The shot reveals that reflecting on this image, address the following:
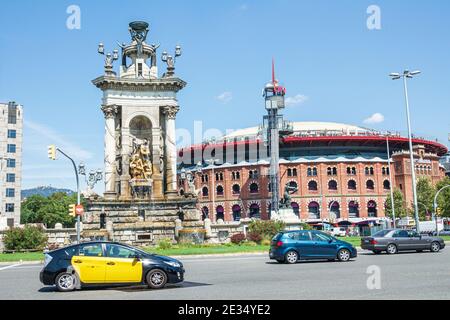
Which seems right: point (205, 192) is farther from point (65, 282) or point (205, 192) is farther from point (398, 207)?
point (65, 282)

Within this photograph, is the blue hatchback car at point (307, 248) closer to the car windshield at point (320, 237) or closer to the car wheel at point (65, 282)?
the car windshield at point (320, 237)

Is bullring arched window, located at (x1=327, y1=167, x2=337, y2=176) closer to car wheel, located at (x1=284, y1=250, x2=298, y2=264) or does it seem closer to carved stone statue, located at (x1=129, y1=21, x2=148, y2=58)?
carved stone statue, located at (x1=129, y1=21, x2=148, y2=58)

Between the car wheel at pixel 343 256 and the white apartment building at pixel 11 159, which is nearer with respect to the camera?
the car wheel at pixel 343 256

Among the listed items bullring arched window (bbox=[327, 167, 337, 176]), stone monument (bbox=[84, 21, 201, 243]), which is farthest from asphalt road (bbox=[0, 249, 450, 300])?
bullring arched window (bbox=[327, 167, 337, 176])

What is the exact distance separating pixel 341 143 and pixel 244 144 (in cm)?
1795

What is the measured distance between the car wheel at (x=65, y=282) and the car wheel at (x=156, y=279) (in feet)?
7.00

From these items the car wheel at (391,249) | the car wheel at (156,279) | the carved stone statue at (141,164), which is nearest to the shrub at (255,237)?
the carved stone statue at (141,164)

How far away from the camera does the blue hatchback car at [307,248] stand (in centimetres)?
2053

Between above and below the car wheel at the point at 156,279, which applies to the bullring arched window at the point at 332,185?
above

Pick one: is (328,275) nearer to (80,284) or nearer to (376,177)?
(80,284)

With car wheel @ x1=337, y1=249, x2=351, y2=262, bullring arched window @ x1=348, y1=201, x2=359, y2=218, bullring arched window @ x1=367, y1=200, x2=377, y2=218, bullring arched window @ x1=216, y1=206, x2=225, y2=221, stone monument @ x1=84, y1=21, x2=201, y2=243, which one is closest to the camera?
car wheel @ x1=337, y1=249, x2=351, y2=262

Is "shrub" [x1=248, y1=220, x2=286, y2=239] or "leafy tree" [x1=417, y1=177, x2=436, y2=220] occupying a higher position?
"leafy tree" [x1=417, y1=177, x2=436, y2=220]

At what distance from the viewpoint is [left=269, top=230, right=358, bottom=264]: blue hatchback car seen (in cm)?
2053

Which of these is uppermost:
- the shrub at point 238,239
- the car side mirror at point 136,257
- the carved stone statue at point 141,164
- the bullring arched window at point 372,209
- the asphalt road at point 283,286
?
the carved stone statue at point 141,164
